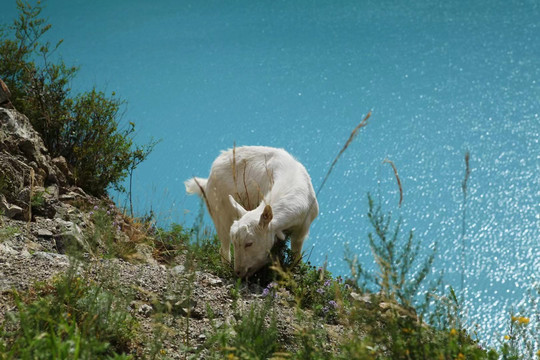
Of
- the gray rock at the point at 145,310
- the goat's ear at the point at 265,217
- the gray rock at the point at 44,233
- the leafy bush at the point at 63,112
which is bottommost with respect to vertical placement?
the gray rock at the point at 145,310

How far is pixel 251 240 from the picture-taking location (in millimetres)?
4375

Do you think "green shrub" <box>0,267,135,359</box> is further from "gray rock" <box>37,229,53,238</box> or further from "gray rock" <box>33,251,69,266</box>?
"gray rock" <box>37,229,53,238</box>

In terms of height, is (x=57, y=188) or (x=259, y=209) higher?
(x=57, y=188)

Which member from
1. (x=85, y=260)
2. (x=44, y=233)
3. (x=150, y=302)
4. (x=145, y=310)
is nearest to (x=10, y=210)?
(x=44, y=233)

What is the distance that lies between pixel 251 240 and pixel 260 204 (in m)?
0.40

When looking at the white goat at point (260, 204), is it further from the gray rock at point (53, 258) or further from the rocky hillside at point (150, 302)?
the gray rock at point (53, 258)

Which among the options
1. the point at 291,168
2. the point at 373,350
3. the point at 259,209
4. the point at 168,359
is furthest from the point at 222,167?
the point at 373,350

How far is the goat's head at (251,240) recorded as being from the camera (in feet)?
14.2

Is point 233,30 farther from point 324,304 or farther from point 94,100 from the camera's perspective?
point 324,304

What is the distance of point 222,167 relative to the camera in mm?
5684

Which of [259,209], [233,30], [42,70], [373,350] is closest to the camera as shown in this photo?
[373,350]

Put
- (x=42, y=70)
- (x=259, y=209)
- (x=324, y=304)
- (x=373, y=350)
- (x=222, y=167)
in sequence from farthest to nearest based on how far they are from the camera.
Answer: (x=42, y=70) → (x=222, y=167) → (x=259, y=209) → (x=324, y=304) → (x=373, y=350)

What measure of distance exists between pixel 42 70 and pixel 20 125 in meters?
1.34

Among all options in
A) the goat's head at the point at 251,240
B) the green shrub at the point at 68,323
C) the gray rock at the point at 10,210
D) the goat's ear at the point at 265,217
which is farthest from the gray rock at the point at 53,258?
the goat's ear at the point at 265,217
